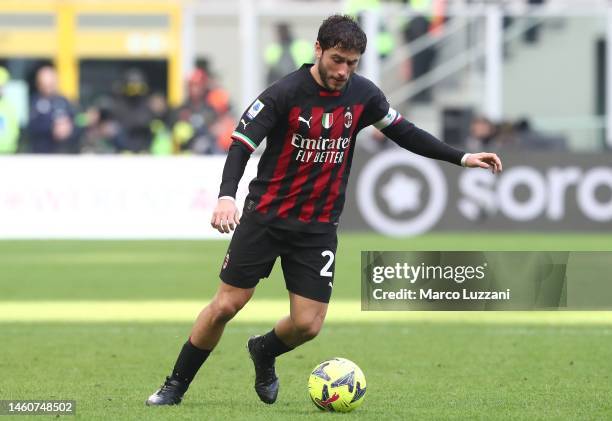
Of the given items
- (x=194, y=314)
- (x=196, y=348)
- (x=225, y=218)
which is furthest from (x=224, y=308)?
(x=194, y=314)

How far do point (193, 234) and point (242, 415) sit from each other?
13088 millimetres

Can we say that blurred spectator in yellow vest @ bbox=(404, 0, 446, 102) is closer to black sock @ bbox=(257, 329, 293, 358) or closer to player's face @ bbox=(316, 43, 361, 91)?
black sock @ bbox=(257, 329, 293, 358)

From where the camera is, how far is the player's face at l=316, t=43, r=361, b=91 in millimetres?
7316

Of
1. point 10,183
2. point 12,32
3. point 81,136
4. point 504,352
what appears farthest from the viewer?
point 12,32

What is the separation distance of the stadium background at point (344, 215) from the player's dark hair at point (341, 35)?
1.81 m

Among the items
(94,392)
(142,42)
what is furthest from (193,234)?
(94,392)

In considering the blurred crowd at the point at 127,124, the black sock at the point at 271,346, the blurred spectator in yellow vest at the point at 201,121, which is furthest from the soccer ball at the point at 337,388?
the blurred spectator in yellow vest at the point at 201,121

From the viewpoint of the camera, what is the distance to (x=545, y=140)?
24.3 meters

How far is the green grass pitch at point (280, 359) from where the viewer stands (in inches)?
312

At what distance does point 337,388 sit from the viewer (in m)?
7.64

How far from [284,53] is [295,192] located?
18799 mm

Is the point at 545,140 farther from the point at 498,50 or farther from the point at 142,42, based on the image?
the point at 142,42

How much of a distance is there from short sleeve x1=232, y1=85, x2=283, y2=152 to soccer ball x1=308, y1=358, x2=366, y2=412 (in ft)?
3.91

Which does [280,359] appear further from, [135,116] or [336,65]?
[135,116]
